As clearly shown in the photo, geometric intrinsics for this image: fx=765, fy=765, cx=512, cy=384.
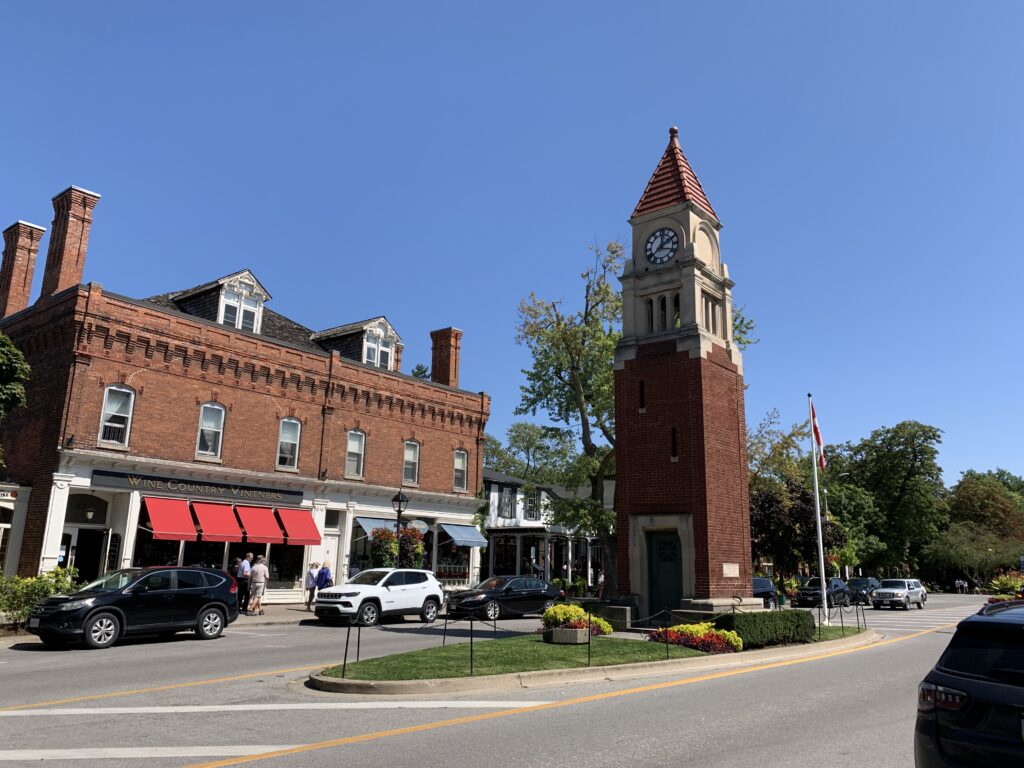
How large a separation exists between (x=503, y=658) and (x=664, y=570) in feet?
26.6

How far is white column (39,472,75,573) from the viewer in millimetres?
23391

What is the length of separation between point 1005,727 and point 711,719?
4558 millimetres

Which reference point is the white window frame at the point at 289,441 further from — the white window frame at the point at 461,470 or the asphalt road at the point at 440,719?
the asphalt road at the point at 440,719

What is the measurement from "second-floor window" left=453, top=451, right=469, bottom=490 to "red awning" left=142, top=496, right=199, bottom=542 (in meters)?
13.3

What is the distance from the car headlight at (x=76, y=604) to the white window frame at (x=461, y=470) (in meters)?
21.3

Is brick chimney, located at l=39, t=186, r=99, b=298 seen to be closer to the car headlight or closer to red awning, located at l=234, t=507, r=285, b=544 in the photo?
red awning, located at l=234, t=507, r=285, b=544

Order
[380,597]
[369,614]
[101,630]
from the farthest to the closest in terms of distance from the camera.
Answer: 1. [380,597]
2. [369,614]
3. [101,630]

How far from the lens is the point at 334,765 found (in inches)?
266

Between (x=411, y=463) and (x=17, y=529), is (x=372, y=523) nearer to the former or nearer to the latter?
(x=411, y=463)

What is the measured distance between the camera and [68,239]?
91.6ft

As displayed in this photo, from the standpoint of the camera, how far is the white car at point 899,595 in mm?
40781

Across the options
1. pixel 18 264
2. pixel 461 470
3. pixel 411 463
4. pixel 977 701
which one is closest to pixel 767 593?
pixel 461 470

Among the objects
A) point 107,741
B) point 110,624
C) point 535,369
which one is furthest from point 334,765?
point 535,369

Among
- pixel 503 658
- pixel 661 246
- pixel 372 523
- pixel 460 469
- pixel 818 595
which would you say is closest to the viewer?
A: pixel 503 658
